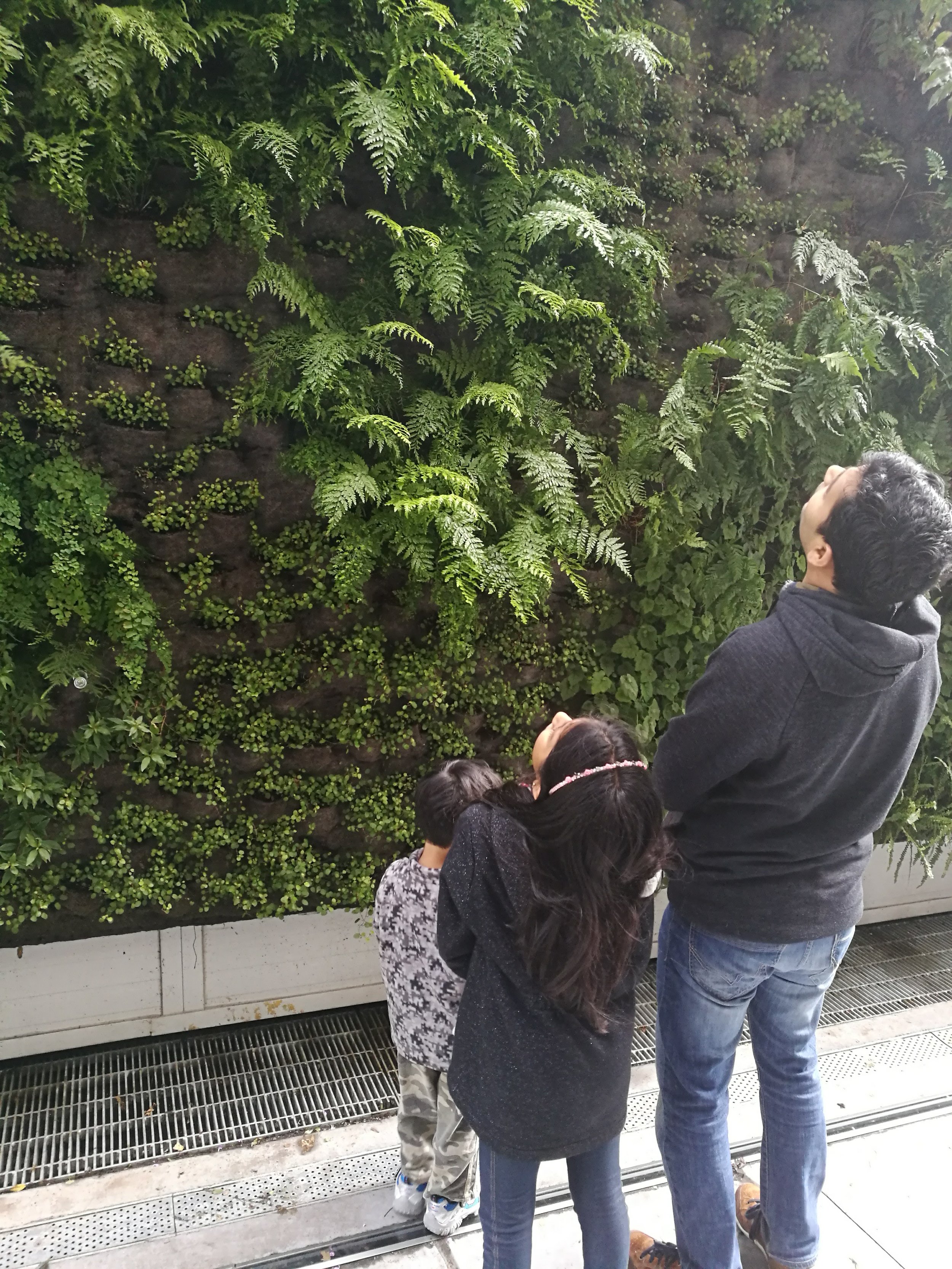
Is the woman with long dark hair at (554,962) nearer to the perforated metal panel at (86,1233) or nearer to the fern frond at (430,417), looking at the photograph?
the perforated metal panel at (86,1233)

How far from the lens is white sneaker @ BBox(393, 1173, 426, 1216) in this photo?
8.82 feet

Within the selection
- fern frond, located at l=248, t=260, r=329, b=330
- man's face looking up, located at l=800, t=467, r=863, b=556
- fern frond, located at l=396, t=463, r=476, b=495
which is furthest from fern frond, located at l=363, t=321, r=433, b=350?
man's face looking up, located at l=800, t=467, r=863, b=556

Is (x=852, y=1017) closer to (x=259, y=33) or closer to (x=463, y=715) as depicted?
(x=463, y=715)

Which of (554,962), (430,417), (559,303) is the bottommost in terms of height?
(554,962)

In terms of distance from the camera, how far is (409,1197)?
269 cm

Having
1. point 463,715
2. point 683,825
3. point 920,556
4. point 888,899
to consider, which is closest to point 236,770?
point 463,715

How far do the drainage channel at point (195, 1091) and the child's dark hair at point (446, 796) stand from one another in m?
1.65

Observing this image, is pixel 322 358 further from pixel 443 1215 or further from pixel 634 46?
→ pixel 443 1215

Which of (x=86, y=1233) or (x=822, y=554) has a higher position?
(x=822, y=554)

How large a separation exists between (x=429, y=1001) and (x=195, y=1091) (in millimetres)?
1542

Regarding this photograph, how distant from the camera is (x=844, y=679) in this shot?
1923 millimetres

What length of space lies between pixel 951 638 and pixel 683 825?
110 inches

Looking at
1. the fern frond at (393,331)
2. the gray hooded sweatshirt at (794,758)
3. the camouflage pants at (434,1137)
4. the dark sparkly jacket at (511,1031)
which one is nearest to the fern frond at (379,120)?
the fern frond at (393,331)

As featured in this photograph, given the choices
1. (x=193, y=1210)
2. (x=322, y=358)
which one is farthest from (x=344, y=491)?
(x=193, y=1210)
